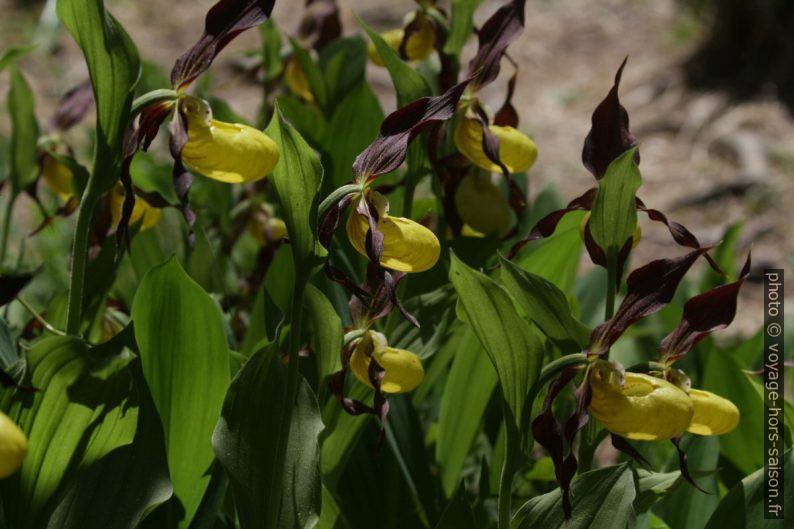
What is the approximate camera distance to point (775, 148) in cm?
→ 377

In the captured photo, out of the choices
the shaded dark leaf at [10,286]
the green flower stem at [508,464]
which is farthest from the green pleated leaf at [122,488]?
the green flower stem at [508,464]

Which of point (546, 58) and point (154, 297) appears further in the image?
point (546, 58)

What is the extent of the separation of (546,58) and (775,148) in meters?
1.36

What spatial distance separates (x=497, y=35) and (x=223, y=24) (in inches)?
16.4

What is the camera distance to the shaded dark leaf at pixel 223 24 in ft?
3.50

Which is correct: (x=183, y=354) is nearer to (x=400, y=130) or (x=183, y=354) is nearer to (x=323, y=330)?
(x=323, y=330)

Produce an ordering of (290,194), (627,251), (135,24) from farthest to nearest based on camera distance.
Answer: (135,24), (627,251), (290,194)

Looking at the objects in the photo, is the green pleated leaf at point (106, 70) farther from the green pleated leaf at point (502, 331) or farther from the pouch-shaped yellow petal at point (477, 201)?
the pouch-shaped yellow petal at point (477, 201)

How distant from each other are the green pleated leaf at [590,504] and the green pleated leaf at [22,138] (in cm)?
108

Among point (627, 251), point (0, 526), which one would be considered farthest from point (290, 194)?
point (0, 526)

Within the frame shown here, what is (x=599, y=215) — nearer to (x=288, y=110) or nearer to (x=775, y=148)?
(x=288, y=110)

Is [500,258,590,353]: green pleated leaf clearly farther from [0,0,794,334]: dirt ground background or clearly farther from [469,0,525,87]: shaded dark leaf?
[0,0,794,334]: dirt ground background

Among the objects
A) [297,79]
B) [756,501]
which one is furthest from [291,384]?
[297,79]

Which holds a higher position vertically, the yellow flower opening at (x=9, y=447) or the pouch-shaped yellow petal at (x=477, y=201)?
the yellow flower opening at (x=9, y=447)
